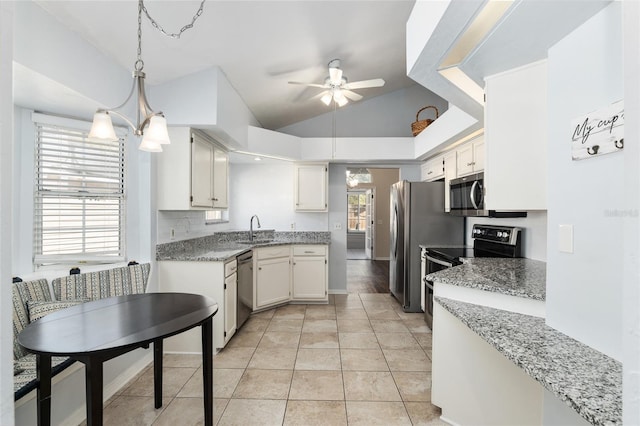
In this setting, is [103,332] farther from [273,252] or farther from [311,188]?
[311,188]

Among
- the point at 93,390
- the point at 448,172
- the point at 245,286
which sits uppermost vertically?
the point at 448,172

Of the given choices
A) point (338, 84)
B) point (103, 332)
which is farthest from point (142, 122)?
point (338, 84)

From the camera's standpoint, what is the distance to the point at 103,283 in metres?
2.24

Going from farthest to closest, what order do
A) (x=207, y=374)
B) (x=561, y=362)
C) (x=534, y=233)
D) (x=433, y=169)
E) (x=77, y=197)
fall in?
1. (x=433, y=169)
2. (x=534, y=233)
3. (x=77, y=197)
4. (x=207, y=374)
5. (x=561, y=362)

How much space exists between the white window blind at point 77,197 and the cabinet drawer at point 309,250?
7.14 feet

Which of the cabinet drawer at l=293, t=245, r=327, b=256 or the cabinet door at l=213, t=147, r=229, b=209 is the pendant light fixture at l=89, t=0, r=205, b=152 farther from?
the cabinet drawer at l=293, t=245, r=327, b=256

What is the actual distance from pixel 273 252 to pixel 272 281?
1.24ft

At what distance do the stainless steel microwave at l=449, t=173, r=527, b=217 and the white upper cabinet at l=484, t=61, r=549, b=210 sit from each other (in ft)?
2.75

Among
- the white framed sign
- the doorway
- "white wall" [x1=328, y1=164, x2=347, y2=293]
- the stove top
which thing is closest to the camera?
the white framed sign

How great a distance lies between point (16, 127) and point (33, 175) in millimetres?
328

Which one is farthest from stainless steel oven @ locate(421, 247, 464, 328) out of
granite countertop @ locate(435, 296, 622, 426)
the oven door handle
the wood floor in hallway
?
granite countertop @ locate(435, 296, 622, 426)

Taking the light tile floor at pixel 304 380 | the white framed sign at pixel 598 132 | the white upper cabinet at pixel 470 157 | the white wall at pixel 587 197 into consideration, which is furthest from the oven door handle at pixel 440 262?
the white framed sign at pixel 598 132

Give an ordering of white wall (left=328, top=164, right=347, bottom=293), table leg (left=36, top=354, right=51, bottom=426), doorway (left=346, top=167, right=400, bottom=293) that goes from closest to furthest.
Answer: table leg (left=36, top=354, right=51, bottom=426) → white wall (left=328, top=164, right=347, bottom=293) → doorway (left=346, top=167, right=400, bottom=293)

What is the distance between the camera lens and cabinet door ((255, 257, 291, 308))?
153 inches
